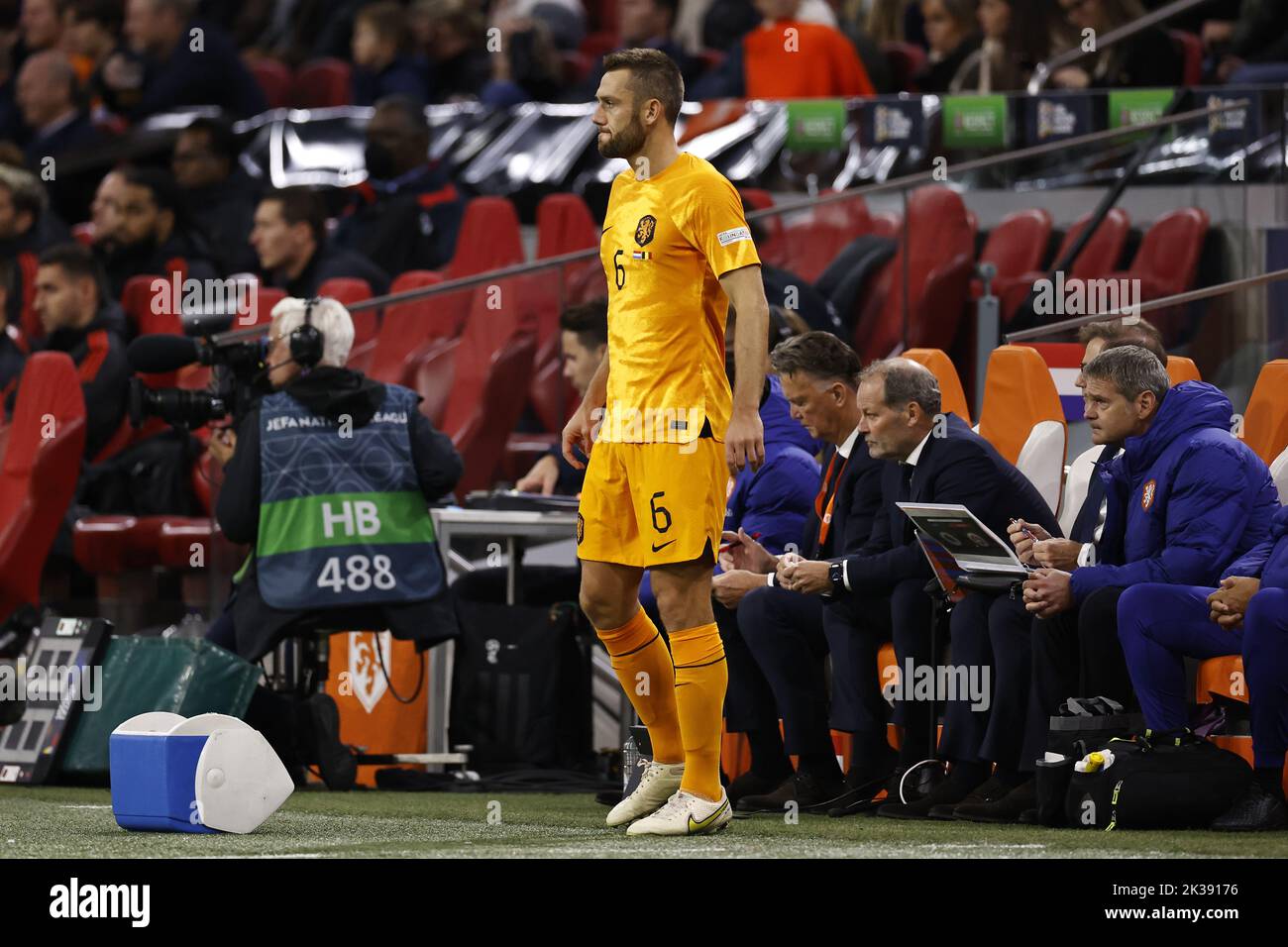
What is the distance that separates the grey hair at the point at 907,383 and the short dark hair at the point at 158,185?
565cm

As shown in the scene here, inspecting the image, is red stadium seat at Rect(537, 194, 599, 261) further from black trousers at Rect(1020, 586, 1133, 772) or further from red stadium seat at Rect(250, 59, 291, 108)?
black trousers at Rect(1020, 586, 1133, 772)

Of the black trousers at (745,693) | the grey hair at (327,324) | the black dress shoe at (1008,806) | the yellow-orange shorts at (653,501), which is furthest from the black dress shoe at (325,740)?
the black dress shoe at (1008,806)

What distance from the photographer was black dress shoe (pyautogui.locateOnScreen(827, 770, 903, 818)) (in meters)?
5.94

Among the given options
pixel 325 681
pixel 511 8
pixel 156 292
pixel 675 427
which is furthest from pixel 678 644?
pixel 511 8

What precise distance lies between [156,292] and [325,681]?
11.5ft

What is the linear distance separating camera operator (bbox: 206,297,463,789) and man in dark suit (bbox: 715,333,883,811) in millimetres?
1048

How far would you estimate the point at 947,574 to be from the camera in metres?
5.81

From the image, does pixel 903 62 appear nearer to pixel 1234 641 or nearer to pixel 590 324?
pixel 590 324

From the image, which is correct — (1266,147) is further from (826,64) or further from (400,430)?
(400,430)

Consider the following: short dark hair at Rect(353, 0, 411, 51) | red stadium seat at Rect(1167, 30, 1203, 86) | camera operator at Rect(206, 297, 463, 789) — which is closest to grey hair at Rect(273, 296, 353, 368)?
camera operator at Rect(206, 297, 463, 789)

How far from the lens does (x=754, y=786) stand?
6.32 meters

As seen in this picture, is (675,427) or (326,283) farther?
(326,283)

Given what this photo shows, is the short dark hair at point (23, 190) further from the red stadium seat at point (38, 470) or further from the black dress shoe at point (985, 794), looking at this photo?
the black dress shoe at point (985, 794)

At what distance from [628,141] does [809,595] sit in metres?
1.70
